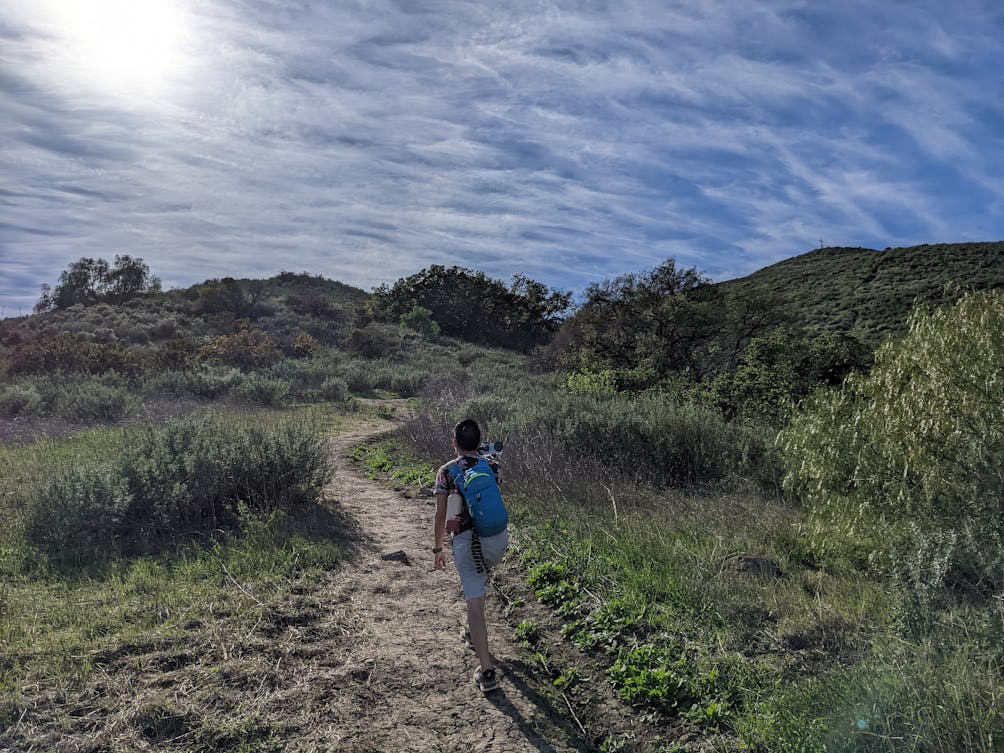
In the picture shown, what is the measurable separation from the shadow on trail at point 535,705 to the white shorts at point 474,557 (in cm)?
65

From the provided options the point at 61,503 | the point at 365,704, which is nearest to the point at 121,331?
the point at 61,503

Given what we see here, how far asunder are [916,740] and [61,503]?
750cm

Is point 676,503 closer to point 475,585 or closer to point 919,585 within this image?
point 919,585

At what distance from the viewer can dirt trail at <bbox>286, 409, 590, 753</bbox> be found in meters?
3.63

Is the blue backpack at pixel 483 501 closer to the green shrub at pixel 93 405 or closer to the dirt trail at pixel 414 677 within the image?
the dirt trail at pixel 414 677

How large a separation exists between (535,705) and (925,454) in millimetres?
3752

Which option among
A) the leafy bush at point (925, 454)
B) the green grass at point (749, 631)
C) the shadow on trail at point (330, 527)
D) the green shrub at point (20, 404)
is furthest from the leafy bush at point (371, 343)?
the leafy bush at point (925, 454)

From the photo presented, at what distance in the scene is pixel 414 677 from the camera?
425 cm

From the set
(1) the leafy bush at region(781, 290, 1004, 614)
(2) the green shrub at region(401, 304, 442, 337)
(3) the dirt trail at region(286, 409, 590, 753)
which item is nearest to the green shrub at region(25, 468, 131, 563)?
(3) the dirt trail at region(286, 409, 590, 753)

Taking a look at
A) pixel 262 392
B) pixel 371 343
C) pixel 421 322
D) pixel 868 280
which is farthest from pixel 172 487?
pixel 868 280

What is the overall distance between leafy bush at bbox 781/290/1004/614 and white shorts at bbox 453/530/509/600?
A: 2682 millimetres

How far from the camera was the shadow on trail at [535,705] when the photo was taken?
11.9 ft

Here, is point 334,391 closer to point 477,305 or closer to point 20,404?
point 20,404

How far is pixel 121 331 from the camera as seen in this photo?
31219mm
